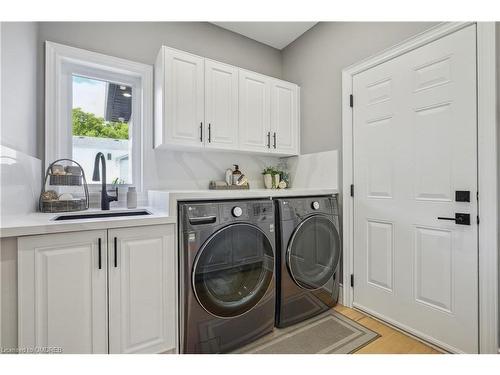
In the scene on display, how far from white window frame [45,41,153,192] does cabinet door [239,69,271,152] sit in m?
0.82

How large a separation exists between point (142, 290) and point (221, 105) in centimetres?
156

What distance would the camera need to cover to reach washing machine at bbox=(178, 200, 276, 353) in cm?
146

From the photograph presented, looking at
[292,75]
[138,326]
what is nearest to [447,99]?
[292,75]

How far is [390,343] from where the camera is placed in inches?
65.2

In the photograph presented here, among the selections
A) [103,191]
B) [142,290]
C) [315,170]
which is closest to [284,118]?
[315,170]

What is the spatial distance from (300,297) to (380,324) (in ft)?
2.09

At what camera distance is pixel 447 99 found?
1548 millimetres

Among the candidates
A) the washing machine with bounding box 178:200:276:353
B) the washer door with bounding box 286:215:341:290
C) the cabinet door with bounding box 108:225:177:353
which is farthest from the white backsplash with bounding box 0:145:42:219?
the washer door with bounding box 286:215:341:290

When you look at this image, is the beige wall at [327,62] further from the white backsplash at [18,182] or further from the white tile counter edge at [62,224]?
the white backsplash at [18,182]

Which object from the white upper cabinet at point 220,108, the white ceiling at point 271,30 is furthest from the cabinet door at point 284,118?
the white ceiling at point 271,30

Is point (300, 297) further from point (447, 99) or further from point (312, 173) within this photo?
point (447, 99)

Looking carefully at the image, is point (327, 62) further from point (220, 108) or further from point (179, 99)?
point (179, 99)

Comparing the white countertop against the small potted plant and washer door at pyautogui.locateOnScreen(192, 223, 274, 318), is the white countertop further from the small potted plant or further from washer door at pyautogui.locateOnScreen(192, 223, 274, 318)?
the small potted plant

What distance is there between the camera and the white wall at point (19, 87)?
4.12 feet
